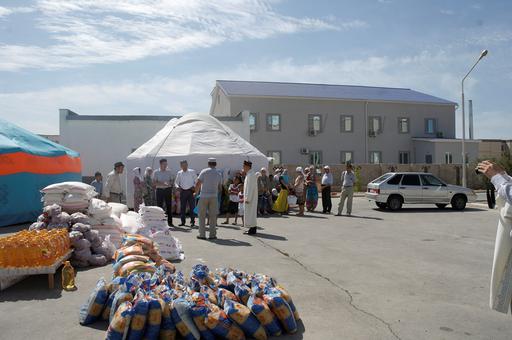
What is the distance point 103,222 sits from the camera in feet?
29.9

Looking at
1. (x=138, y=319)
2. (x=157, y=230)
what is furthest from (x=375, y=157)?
(x=138, y=319)

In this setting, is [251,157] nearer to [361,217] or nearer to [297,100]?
[361,217]

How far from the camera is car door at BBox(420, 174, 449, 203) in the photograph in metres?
19.0

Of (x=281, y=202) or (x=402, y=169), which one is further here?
(x=402, y=169)

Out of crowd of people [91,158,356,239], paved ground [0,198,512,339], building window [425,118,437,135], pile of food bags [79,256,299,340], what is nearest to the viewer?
pile of food bags [79,256,299,340]

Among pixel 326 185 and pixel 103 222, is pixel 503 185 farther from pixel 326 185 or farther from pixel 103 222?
pixel 326 185

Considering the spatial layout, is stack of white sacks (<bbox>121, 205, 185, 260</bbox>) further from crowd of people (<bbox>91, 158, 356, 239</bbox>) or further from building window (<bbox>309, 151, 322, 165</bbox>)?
building window (<bbox>309, 151, 322, 165</bbox>)

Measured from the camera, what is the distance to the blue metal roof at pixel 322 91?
38031 millimetres

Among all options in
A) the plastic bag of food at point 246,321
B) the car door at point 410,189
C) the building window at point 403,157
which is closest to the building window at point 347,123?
the building window at point 403,157

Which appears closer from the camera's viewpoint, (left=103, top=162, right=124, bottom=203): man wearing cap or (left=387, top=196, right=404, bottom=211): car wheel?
(left=103, top=162, right=124, bottom=203): man wearing cap

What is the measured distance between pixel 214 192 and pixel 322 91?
103ft

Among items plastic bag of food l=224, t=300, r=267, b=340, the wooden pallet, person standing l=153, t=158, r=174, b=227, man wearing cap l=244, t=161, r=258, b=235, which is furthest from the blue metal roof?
A: plastic bag of food l=224, t=300, r=267, b=340

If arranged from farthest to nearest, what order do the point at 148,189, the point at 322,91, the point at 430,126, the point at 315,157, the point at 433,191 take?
the point at 430,126, the point at 322,91, the point at 315,157, the point at 433,191, the point at 148,189

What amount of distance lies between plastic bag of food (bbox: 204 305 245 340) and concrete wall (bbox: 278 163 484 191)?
91.0 feet
